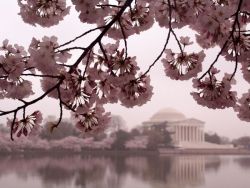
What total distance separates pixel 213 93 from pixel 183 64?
233 millimetres

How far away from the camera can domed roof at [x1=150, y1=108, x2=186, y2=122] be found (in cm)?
6700

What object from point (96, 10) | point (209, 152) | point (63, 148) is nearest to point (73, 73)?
point (96, 10)

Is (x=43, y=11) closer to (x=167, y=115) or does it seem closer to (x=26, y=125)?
(x=26, y=125)

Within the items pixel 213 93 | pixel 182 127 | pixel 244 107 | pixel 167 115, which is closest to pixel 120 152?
pixel 182 127

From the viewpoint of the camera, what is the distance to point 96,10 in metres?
2.45

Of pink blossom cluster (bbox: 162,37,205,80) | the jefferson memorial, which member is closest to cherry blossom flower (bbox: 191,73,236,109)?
pink blossom cluster (bbox: 162,37,205,80)

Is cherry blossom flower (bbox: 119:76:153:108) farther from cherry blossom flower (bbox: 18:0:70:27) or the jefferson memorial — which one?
the jefferson memorial

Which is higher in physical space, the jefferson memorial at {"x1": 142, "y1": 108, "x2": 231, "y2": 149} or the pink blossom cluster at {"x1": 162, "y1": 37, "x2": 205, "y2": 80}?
the jefferson memorial at {"x1": 142, "y1": 108, "x2": 231, "y2": 149}

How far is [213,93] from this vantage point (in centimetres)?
Answer: 251

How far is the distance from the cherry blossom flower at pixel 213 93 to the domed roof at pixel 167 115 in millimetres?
64043

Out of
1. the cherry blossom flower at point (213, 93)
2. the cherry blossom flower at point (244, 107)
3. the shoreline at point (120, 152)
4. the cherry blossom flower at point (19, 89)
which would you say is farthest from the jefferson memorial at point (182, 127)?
the cherry blossom flower at point (19, 89)

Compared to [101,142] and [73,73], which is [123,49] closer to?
[73,73]

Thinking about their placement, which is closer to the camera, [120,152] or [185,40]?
[185,40]

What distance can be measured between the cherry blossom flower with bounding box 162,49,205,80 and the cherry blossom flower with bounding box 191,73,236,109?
0.07 m
